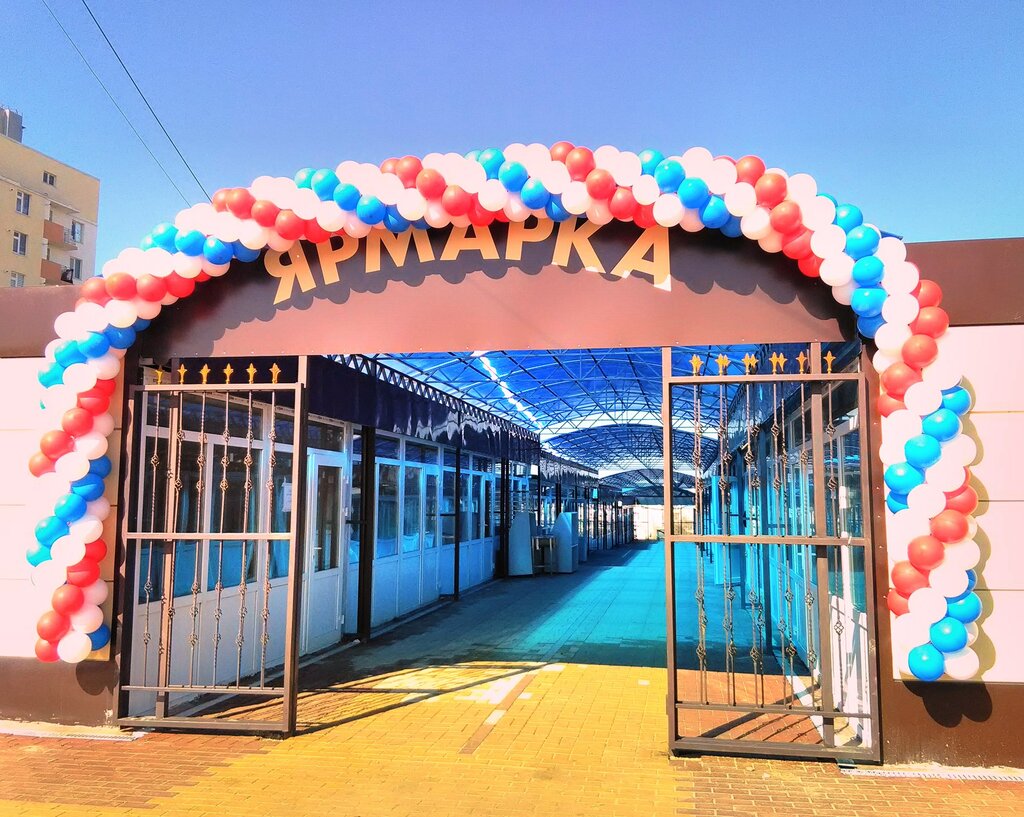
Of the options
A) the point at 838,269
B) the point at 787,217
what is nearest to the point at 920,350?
the point at 838,269

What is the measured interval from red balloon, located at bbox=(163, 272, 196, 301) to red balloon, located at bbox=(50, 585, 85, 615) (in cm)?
205

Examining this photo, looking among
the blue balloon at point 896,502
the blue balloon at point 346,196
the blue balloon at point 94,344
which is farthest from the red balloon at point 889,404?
the blue balloon at point 94,344

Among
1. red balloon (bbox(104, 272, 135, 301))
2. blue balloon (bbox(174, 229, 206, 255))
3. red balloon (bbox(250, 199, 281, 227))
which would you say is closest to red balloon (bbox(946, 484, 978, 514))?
red balloon (bbox(250, 199, 281, 227))

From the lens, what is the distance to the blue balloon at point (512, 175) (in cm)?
483

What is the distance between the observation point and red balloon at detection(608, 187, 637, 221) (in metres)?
4.83

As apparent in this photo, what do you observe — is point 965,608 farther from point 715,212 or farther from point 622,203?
point 622,203

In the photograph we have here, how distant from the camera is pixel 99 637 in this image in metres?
5.27

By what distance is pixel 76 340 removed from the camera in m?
5.27

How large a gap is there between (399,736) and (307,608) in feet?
9.64

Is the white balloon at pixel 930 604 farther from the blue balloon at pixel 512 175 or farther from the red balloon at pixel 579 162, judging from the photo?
the blue balloon at pixel 512 175

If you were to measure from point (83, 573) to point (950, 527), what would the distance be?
527cm

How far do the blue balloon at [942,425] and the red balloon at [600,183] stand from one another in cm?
226

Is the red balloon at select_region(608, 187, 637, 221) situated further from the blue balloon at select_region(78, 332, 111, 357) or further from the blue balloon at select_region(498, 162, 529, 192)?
the blue balloon at select_region(78, 332, 111, 357)

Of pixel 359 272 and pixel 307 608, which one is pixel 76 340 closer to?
pixel 359 272
